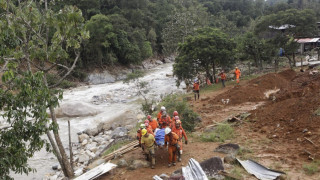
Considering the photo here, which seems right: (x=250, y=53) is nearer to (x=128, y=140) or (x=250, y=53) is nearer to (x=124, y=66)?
(x=128, y=140)

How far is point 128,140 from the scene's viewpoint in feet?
35.8

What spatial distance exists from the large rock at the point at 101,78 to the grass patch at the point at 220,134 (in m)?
26.9

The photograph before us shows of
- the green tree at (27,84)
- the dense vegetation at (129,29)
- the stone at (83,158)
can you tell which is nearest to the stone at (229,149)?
the green tree at (27,84)

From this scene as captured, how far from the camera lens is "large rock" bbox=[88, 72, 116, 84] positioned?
34781mm

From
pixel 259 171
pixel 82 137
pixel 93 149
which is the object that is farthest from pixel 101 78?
pixel 259 171

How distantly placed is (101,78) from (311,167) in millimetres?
31769

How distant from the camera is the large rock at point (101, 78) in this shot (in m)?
34.8

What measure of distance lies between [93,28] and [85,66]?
5705 millimetres

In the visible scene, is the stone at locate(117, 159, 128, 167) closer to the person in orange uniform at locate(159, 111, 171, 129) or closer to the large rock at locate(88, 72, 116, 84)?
the person in orange uniform at locate(159, 111, 171, 129)

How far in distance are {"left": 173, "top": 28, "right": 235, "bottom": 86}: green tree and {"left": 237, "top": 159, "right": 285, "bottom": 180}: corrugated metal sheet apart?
13.9 m

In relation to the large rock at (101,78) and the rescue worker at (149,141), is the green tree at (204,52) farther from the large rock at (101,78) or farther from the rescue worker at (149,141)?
the large rock at (101,78)

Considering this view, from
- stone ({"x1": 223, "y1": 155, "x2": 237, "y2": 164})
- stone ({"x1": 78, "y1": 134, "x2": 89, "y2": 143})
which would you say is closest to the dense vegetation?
stone ({"x1": 78, "y1": 134, "x2": 89, "y2": 143})

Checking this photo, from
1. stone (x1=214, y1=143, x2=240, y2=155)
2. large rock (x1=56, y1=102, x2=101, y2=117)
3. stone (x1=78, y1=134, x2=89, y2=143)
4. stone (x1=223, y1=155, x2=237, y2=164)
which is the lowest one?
stone (x1=78, y1=134, x2=89, y2=143)

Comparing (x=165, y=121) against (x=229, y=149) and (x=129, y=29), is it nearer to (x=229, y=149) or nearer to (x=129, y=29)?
(x=229, y=149)
